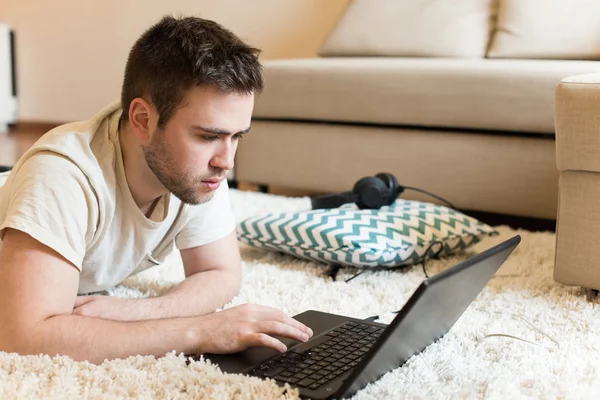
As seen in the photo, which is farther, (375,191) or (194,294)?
(375,191)

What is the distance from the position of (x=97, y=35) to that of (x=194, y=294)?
324 cm

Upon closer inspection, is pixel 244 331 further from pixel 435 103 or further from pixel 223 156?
pixel 435 103

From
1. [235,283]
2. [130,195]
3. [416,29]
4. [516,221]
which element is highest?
[416,29]

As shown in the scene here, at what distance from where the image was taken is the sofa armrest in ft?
4.57

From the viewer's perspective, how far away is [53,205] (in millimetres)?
1047

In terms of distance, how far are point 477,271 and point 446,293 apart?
90 millimetres

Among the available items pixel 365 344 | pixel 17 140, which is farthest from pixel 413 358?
pixel 17 140

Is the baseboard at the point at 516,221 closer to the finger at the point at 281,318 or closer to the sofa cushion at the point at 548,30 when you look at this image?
the sofa cushion at the point at 548,30

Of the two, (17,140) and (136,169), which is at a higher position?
(136,169)

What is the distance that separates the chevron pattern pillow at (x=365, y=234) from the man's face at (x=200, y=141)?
549mm

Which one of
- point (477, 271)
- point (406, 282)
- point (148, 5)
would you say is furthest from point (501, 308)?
point (148, 5)

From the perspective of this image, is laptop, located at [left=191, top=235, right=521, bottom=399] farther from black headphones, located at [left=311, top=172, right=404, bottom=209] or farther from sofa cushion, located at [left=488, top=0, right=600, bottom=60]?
sofa cushion, located at [left=488, top=0, right=600, bottom=60]

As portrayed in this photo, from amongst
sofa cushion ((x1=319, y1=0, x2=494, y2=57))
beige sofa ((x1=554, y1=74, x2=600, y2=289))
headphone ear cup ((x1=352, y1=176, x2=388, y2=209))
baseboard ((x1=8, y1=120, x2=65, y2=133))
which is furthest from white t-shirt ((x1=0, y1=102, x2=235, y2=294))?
baseboard ((x1=8, y1=120, x2=65, y2=133))

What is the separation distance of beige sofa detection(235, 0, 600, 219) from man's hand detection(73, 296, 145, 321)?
1.26 meters
